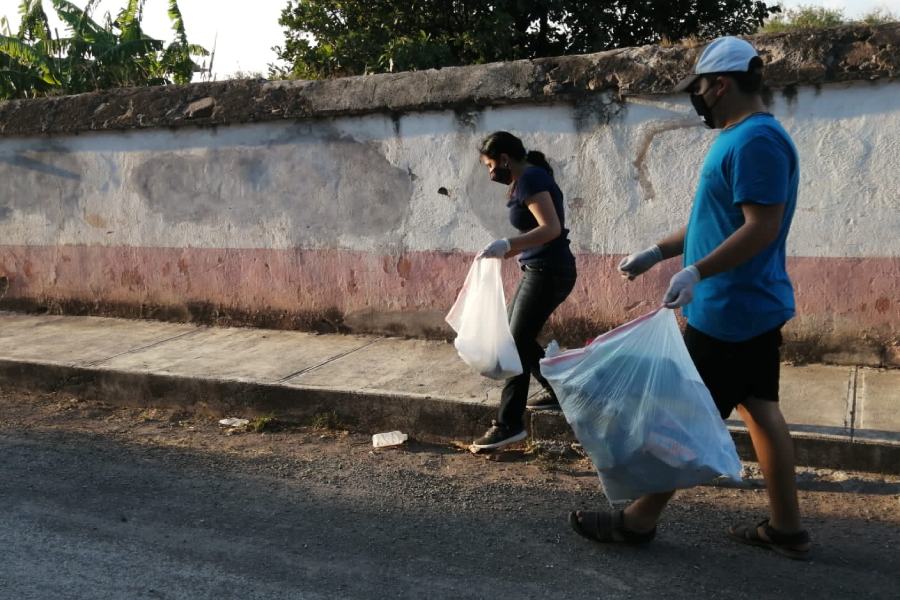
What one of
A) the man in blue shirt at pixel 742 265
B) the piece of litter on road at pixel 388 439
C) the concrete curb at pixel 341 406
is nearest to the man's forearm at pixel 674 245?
the man in blue shirt at pixel 742 265

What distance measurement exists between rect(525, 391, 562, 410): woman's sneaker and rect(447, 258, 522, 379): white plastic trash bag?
1.63 feet

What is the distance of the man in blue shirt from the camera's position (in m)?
2.75

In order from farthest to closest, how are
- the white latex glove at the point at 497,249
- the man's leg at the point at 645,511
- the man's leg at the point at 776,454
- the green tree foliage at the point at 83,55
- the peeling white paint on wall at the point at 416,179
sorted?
the green tree foliage at the point at 83,55
the peeling white paint on wall at the point at 416,179
the white latex glove at the point at 497,249
the man's leg at the point at 645,511
the man's leg at the point at 776,454

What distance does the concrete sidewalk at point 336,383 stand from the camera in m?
4.20

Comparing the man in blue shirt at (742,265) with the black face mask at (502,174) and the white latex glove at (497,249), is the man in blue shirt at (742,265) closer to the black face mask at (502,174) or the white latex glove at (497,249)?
the white latex glove at (497,249)

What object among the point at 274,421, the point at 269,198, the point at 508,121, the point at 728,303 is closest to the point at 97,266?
the point at 269,198

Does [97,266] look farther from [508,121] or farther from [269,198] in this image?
[508,121]

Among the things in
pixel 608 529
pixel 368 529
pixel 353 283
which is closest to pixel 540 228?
pixel 608 529

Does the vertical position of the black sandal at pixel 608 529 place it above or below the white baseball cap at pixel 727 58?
below

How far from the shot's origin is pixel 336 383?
16.9 ft

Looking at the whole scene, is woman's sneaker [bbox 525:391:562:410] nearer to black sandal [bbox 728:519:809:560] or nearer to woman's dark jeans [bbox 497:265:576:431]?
woman's dark jeans [bbox 497:265:576:431]

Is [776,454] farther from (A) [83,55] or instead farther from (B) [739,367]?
(A) [83,55]

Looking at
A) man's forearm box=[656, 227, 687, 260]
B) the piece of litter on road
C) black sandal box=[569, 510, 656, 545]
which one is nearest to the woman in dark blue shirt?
the piece of litter on road

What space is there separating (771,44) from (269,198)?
358 centimetres
